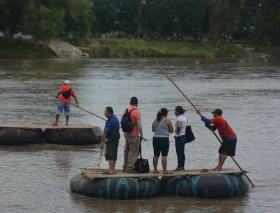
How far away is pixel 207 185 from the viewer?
16.3 metres

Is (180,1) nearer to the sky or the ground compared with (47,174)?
nearer to the sky

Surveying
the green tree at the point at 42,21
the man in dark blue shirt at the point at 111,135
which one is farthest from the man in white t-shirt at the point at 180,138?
the green tree at the point at 42,21

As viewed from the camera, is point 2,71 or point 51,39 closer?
point 2,71

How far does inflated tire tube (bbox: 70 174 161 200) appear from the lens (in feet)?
52.6

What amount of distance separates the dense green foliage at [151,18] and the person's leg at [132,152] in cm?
6997

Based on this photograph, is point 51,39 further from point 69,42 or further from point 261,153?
→ point 261,153

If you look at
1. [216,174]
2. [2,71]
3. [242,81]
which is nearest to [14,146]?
[216,174]

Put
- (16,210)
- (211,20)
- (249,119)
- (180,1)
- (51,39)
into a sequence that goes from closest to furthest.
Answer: (16,210), (249,119), (51,39), (211,20), (180,1)

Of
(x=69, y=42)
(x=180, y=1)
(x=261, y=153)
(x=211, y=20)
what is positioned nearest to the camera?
(x=261, y=153)

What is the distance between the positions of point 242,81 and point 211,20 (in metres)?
60.3

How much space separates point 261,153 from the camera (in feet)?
75.0

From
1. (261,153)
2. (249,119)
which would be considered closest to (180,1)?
(249,119)

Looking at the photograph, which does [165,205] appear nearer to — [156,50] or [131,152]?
[131,152]

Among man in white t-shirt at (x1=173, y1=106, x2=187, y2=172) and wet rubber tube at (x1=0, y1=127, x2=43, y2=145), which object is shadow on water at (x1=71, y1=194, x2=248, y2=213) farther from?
wet rubber tube at (x1=0, y1=127, x2=43, y2=145)
